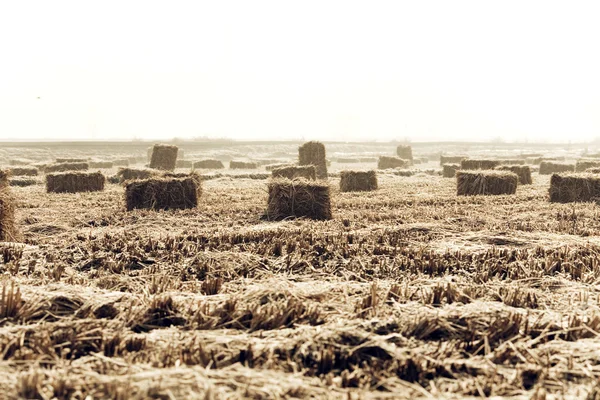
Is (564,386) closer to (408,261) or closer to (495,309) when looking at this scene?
(495,309)

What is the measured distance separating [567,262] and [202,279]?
4944mm

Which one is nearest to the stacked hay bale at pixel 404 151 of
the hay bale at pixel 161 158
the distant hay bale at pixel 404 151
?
the distant hay bale at pixel 404 151

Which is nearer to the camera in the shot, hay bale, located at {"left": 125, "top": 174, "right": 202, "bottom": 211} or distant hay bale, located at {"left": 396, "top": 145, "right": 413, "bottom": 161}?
hay bale, located at {"left": 125, "top": 174, "right": 202, "bottom": 211}

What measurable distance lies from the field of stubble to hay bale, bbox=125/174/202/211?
4.29 m

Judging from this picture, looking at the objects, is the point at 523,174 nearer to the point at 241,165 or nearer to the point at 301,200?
the point at 301,200

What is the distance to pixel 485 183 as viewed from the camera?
18.4 meters

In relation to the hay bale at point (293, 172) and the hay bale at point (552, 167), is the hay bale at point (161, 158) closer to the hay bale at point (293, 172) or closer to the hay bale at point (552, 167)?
the hay bale at point (293, 172)

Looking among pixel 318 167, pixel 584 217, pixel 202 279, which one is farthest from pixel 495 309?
pixel 318 167

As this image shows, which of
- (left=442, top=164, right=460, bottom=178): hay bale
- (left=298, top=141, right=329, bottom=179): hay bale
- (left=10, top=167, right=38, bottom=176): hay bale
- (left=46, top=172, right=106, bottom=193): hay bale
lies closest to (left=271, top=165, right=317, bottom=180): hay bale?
(left=298, top=141, right=329, bottom=179): hay bale

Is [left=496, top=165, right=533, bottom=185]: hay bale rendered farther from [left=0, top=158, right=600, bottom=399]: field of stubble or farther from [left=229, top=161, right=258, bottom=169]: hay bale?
[left=229, top=161, right=258, bottom=169]: hay bale

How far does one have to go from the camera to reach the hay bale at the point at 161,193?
1441 cm

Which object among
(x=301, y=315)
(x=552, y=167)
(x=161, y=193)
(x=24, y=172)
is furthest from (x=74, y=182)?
(x=552, y=167)

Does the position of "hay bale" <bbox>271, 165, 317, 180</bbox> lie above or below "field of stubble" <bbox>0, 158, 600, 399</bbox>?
above

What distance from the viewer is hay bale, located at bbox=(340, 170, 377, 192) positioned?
2086 cm
